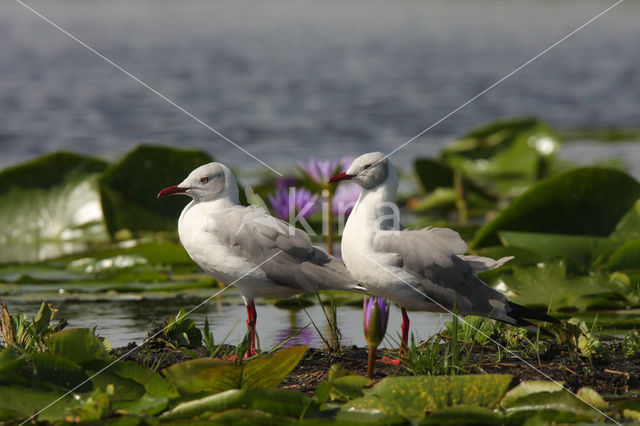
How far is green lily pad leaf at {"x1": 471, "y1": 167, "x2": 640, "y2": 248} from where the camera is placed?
6.50 metres

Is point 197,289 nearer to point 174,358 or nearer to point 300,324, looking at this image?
point 300,324

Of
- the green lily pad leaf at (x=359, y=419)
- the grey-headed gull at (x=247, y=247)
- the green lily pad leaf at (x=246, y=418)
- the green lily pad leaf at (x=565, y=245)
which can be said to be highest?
the grey-headed gull at (x=247, y=247)

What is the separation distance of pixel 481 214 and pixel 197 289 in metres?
4.32

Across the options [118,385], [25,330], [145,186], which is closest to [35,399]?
[118,385]

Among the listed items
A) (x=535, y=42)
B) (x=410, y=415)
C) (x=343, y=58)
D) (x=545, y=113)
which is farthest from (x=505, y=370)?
(x=535, y=42)

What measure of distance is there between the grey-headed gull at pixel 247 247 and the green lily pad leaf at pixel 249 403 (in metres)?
0.84

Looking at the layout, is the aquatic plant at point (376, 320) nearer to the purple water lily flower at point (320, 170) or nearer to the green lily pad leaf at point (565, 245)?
the purple water lily flower at point (320, 170)

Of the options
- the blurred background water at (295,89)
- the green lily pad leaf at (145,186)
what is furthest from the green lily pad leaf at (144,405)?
the blurred background water at (295,89)

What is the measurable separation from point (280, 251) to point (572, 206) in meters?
3.14

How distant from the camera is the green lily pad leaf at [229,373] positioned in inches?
139

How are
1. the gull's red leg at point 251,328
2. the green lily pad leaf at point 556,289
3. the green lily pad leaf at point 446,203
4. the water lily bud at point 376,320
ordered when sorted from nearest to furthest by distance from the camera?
the water lily bud at point 376,320 < the gull's red leg at point 251,328 < the green lily pad leaf at point 556,289 < the green lily pad leaf at point 446,203

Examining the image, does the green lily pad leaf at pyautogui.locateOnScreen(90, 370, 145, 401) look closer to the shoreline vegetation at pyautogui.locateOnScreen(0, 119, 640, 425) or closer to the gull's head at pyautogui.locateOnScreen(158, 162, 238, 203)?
the shoreline vegetation at pyautogui.locateOnScreen(0, 119, 640, 425)

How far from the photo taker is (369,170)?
4023mm

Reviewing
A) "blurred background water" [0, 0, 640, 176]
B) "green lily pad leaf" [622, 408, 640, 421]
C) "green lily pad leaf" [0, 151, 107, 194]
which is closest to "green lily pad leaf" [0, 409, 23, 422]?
"green lily pad leaf" [622, 408, 640, 421]
